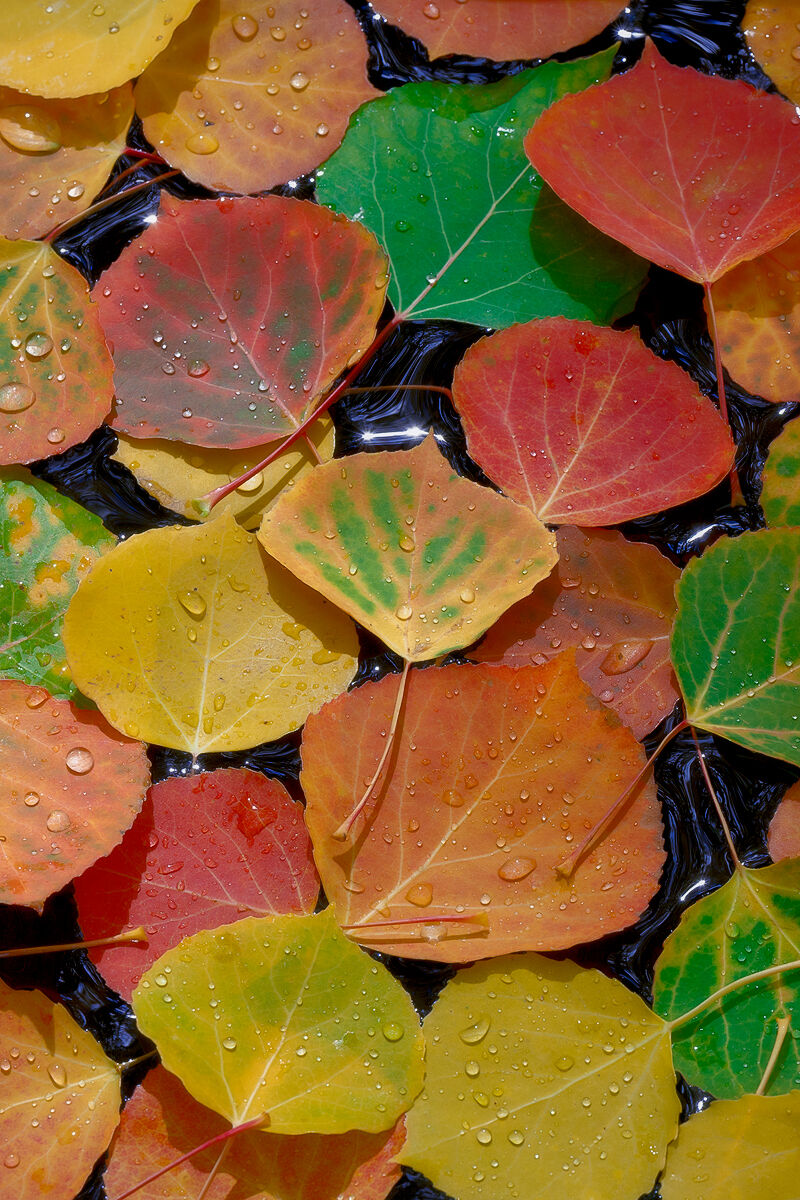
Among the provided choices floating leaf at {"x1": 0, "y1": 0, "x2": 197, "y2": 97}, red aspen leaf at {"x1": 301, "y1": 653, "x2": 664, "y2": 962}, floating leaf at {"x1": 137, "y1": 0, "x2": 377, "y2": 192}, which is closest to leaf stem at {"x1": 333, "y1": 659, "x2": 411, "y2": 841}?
red aspen leaf at {"x1": 301, "y1": 653, "x2": 664, "y2": 962}

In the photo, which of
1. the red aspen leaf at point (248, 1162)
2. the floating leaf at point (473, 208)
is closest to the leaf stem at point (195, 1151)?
the red aspen leaf at point (248, 1162)

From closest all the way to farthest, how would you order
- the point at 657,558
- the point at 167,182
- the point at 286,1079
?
the point at 286,1079 < the point at 657,558 < the point at 167,182

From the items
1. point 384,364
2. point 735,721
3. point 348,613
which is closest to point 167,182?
point 384,364

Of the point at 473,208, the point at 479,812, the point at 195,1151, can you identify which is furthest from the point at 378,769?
the point at 473,208

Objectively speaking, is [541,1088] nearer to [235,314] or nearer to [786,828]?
[786,828]

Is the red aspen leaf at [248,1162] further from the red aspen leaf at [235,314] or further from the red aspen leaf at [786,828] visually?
the red aspen leaf at [235,314]

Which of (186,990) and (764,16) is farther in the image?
(764,16)

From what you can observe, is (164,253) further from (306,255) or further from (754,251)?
(754,251)
